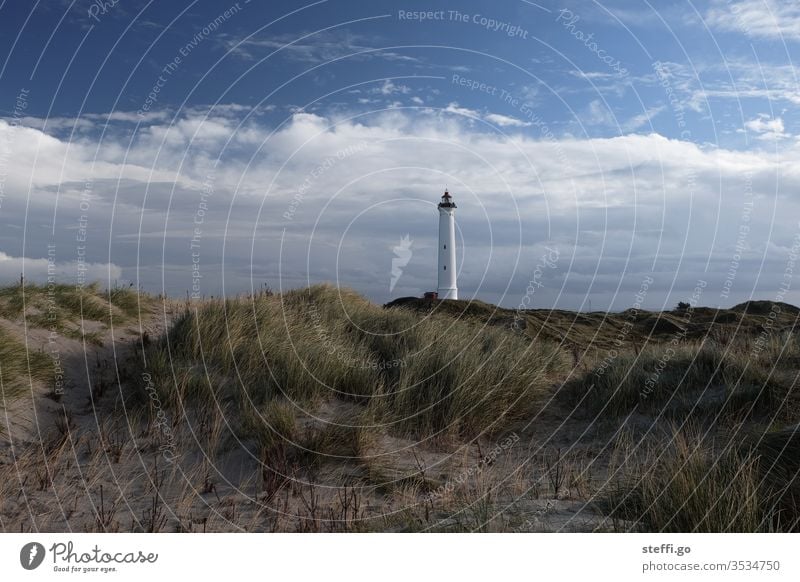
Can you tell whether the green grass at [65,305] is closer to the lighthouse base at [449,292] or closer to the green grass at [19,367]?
the green grass at [19,367]

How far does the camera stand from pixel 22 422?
25.3 ft

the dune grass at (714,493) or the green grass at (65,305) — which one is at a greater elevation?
the green grass at (65,305)

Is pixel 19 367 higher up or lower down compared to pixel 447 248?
lower down

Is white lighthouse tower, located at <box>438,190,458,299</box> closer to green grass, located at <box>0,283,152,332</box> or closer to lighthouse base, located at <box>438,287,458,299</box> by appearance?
lighthouse base, located at <box>438,287,458,299</box>

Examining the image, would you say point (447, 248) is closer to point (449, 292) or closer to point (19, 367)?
point (449, 292)

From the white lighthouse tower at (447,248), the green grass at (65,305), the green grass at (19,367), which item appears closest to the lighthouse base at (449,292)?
the white lighthouse tower at (447,248)

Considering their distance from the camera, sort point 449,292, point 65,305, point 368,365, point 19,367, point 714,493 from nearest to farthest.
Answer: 1. point 714,493
2. point 19,367
3. point 368,365
4. point 65,305
5. point 449,292

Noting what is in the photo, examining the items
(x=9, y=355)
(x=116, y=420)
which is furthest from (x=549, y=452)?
(x=9, y=355)

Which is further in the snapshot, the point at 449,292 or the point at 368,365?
the point at 449,292

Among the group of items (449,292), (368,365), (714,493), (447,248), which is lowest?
(714,493)

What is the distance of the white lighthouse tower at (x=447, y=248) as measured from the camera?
31.3m

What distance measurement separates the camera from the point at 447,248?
31484 millimetres

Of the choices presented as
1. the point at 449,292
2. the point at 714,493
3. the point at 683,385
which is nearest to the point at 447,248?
the point at 449,292

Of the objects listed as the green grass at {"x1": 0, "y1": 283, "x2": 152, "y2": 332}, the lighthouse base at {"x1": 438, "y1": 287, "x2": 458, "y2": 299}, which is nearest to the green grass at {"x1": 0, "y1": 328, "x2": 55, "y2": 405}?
the green grass at {"x1": 0, "y1": 283, "x2": 152, "y2": 332}
